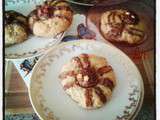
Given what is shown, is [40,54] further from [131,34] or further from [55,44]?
[131,34]

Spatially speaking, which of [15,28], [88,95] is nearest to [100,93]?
[88,95]

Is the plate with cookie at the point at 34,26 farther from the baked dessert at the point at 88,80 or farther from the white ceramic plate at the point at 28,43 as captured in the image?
the baked dessert at the point at 88,80

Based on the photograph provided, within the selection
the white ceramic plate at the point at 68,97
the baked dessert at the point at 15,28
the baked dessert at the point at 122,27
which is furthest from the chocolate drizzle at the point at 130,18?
the baked dessert at the point at 15,28

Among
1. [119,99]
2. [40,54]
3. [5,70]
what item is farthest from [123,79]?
[5,70]

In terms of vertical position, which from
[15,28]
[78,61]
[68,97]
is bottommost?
[68,97]

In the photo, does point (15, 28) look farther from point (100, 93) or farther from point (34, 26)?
point (100, 93)

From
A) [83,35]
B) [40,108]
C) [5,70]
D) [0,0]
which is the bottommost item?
[40,108]

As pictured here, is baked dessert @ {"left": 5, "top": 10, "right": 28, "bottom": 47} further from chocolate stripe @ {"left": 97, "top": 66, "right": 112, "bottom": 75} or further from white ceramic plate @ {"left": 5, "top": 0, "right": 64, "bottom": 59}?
chocolate stripe @ {"left": 97, "top": 66, "right": 112, "bottom": 75}
